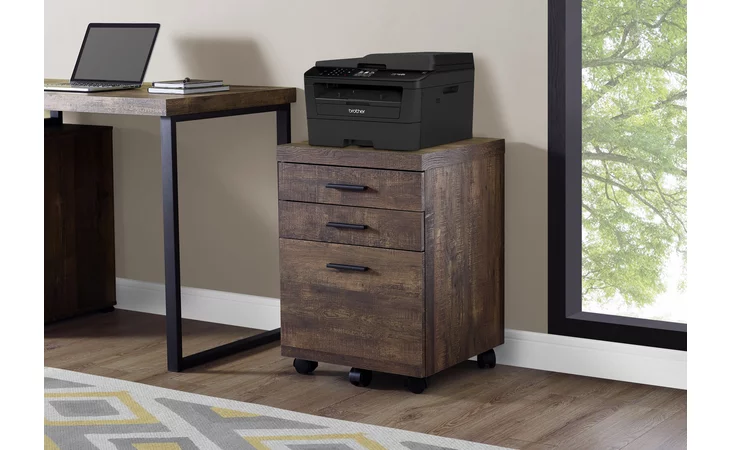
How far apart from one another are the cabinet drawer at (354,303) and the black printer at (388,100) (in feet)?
1.08

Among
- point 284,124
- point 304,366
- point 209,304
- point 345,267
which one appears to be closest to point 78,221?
point 209,304

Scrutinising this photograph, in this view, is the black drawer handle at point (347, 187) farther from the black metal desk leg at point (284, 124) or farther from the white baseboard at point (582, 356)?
the white baseboard at point (582, 356)

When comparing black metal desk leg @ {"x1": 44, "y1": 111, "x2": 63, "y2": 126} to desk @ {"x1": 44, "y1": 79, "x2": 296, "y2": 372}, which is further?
black metal desk leg @ {"x1": 44, "y1": 111, "x2": 63, "y2": 126}

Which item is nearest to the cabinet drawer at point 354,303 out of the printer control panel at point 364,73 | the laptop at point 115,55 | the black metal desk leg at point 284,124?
the printer control panel at point 364,73

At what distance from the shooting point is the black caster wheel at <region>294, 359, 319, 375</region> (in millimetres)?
2969

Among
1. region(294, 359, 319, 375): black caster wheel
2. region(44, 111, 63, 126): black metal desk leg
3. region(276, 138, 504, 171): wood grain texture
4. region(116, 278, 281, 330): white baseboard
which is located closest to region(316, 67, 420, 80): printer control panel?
region(276, 138, 504, 171): wood grain texture

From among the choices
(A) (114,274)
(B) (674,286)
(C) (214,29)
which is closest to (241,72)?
(C) (214,29)

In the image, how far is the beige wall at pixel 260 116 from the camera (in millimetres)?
2967

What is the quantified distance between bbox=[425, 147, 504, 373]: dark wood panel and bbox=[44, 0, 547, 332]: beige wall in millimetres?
94

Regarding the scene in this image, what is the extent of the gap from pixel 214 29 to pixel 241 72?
205mm

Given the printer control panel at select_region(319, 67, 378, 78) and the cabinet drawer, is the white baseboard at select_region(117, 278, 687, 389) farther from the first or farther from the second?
the printer control panel at select_region(319, 67, 378, 78)

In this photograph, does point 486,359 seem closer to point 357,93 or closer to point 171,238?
point 357,93
